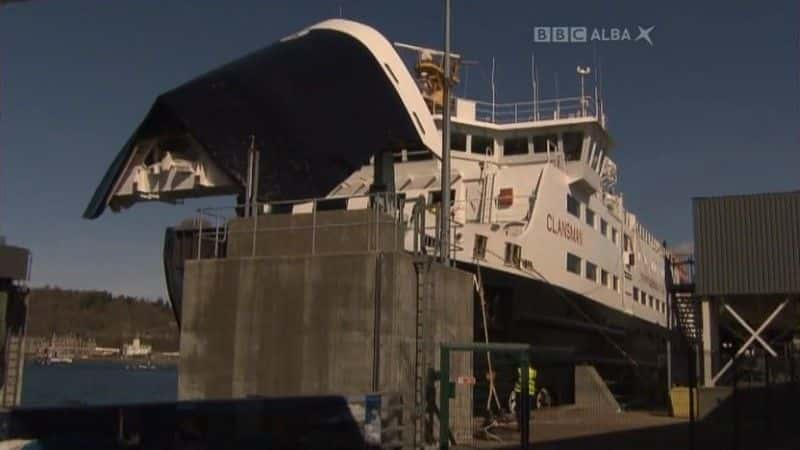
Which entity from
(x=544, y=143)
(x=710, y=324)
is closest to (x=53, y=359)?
(x=544, y=143)

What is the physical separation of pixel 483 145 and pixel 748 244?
10725 mm

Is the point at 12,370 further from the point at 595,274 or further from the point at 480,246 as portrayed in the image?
the point at 595,274

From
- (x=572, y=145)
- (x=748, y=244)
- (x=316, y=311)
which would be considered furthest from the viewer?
(x=572, y=145)

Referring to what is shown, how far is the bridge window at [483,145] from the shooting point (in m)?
30.8

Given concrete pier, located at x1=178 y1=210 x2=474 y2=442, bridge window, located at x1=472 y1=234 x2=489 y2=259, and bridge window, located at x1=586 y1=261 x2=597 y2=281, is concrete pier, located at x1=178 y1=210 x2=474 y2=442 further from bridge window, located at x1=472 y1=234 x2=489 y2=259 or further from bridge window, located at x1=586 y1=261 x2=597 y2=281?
bridge window, located at x1=586 y1=261 x2=597 y2=281

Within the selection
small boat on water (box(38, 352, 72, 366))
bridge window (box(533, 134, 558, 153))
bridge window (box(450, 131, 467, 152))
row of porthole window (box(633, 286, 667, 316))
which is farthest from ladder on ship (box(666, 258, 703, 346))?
small boat on water (box(38, 352, 72, 366))

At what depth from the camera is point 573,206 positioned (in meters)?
Result: 30.3

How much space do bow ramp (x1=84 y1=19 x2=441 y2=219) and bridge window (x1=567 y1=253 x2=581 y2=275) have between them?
1048 cm

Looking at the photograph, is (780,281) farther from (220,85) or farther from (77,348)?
(77,348)

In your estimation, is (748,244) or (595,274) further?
(595,274)

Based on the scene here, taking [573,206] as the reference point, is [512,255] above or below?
below

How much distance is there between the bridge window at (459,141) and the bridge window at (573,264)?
214 inches

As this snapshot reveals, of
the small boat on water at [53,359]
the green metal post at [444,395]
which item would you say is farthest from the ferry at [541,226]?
the small boat on water at [53,359]

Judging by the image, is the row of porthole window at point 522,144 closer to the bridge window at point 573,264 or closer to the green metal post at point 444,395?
the bridge window at point 573,264
